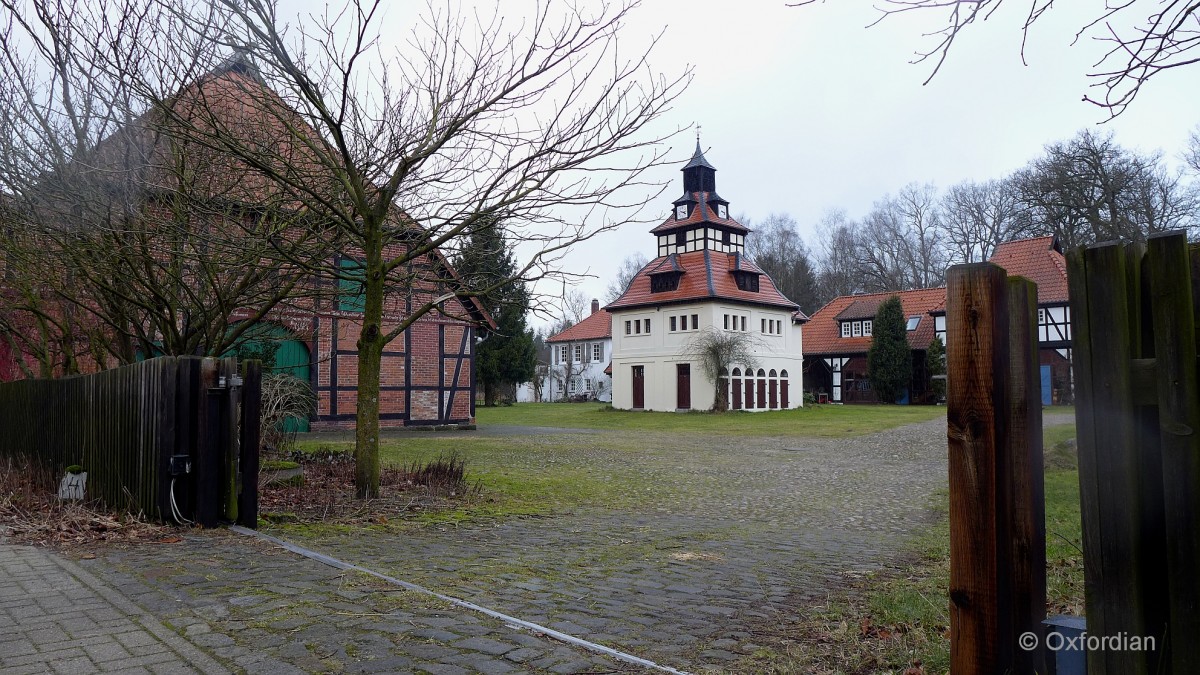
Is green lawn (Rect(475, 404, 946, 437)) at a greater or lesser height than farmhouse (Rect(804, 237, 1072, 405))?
lesser

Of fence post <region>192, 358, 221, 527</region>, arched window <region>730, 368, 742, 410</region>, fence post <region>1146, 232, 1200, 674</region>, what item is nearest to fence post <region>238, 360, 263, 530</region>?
fence post <region>192, 358, 221, 527</region>

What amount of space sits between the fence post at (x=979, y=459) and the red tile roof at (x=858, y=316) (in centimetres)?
4566

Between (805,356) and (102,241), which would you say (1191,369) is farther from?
(805,356)

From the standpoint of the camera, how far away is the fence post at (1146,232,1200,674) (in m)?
2.03

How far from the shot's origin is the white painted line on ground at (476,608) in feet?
11.6

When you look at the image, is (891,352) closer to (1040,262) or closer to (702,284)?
(1040,262)

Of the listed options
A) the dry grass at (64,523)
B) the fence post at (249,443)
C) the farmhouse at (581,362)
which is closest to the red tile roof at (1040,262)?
the farmhouse at (581,362)

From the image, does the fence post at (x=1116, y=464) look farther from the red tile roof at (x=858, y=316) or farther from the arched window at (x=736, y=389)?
the red tile roof at (x=858, y=316)

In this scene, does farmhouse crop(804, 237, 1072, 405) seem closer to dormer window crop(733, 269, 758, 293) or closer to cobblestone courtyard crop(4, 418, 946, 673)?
dormer window crop(733, 269, 758, 293)

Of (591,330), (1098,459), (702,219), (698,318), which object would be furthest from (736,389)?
(1098,459)

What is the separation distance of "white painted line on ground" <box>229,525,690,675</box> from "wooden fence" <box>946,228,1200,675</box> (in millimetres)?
1340

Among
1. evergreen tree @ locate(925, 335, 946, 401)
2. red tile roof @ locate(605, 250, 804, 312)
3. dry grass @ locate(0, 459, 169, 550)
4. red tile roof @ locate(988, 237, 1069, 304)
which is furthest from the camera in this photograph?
evergreen tree @ locate(925, 335, 946, 401)

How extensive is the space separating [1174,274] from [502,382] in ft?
153

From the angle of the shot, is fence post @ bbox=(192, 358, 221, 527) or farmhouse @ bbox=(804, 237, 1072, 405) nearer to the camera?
fence post @ bbox=(192, 358, 221, 527)
